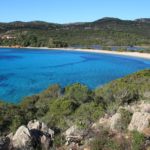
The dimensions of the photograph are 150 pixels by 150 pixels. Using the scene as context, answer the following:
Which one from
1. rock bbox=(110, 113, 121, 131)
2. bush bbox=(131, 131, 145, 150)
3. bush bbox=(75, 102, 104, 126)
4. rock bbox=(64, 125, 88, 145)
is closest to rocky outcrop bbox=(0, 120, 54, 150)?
rock bbox=(64, 125, 88, 145)

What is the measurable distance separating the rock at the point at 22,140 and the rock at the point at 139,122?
311cm

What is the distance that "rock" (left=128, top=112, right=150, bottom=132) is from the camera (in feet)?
38.2

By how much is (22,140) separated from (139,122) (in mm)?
3591

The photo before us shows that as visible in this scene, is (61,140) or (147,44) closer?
(61,140)

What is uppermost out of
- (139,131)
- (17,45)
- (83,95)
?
(139,131)

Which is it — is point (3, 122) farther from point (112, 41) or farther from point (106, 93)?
point (112, 41)

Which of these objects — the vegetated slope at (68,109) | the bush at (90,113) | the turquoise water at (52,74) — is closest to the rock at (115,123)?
the vegetated slope at (68,109)

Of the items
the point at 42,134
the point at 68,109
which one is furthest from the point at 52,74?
the point at 42,134

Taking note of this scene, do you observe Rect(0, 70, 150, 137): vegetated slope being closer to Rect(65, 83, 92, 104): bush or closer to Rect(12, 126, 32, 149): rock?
Rect(65, 83, 92, 104): bush

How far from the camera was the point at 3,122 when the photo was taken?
1376cm

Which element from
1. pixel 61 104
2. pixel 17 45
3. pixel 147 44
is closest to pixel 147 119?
pixel 61 104

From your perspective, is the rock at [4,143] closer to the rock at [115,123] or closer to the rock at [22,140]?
the rock at [22,140]

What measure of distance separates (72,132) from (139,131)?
1974 millimetres

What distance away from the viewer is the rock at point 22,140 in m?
10.5
